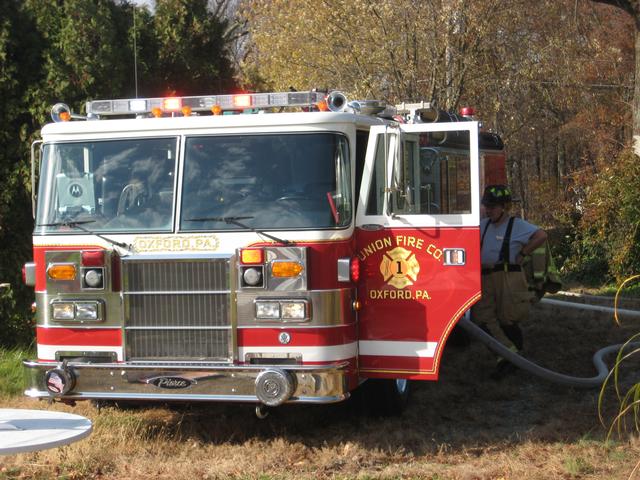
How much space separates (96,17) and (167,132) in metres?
4.58

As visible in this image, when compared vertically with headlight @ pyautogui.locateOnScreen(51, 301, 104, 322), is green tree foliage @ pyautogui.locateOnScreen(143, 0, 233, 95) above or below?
above

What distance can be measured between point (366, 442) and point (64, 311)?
93.5 inches

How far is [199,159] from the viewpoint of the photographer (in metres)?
6.42

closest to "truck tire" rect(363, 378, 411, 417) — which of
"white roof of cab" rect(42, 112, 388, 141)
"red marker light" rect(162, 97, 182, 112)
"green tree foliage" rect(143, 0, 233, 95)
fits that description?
"white roof of cab" rect(42, 112, 388, 141)

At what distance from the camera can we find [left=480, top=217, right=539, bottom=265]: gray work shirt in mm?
8344

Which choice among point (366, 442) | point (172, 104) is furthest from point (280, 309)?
point (172, 104)

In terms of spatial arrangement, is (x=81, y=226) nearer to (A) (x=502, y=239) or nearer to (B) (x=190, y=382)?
(B) (x=190, y=382)

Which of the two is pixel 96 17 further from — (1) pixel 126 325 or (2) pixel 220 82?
(1) pixel 126 325

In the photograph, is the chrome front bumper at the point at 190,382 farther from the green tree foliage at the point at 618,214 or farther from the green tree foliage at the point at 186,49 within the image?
the green tree foliage at the point at 618,214

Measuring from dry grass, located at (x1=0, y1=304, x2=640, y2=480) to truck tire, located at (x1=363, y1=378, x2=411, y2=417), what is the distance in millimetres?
89

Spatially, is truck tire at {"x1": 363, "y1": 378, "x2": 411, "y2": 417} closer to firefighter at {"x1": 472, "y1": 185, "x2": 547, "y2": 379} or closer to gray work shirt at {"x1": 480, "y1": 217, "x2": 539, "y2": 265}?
firefighter at {"x1": 472, "y1": 185, "x2": 547, "y2": 379}

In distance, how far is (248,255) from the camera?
6.07m

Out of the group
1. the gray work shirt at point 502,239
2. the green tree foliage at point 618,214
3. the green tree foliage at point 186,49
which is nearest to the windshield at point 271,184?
the gray work shirt at point 502,239

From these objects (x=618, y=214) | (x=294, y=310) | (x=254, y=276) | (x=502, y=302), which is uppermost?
(x=618, y=214)
